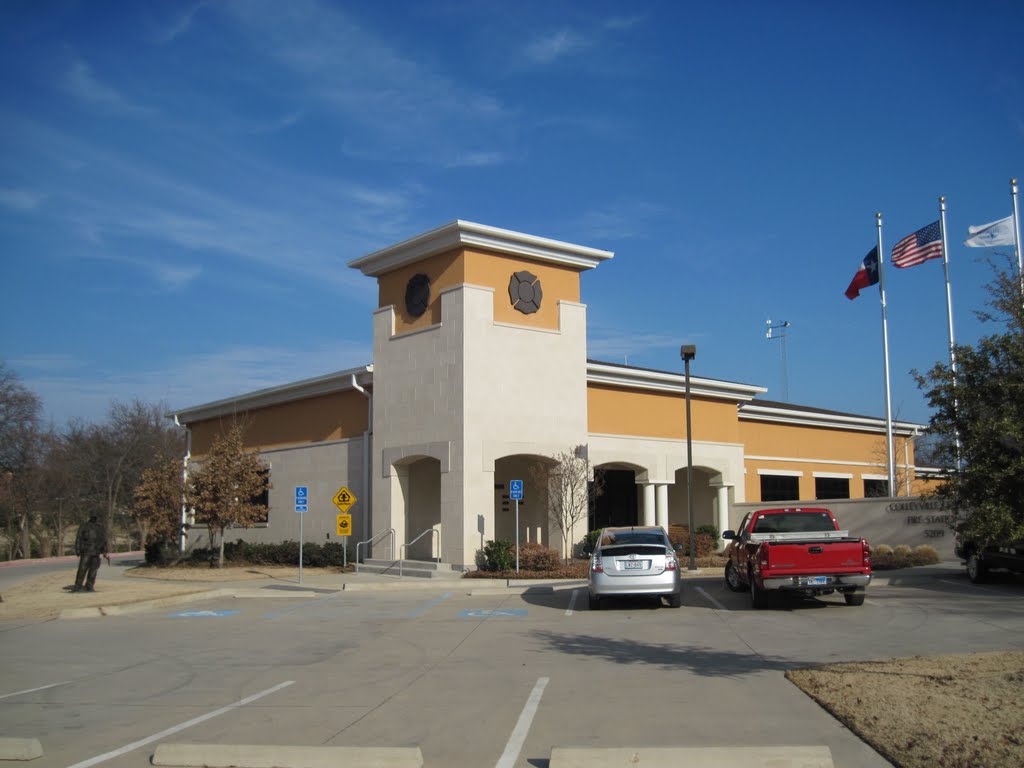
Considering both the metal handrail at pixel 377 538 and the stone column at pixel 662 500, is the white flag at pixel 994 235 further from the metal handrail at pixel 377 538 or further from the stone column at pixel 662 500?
the metal handrail at pixel 377 538

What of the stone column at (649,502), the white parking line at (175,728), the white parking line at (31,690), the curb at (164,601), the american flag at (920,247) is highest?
the american flag at (920,247)

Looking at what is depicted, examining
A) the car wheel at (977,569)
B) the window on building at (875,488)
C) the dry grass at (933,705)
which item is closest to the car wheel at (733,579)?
the car wheel at (977,569)

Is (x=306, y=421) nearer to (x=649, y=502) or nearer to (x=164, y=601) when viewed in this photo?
(x=649, y=502)

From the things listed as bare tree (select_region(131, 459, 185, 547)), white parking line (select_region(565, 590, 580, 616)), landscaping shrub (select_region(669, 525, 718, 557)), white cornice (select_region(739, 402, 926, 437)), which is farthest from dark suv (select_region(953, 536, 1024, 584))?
bare tree (select_region(131, 459, 185, 547))

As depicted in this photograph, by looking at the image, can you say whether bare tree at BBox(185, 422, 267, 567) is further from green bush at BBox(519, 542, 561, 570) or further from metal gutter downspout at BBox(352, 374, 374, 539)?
green bush at BBox(519, 542, 561, 570)

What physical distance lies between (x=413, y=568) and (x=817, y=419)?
2220cm

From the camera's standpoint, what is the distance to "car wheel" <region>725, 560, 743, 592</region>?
20172 millimetres

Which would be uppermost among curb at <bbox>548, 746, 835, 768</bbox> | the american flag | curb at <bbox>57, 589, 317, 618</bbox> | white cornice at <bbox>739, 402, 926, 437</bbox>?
the american flag

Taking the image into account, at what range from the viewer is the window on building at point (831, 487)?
42656 millimetres

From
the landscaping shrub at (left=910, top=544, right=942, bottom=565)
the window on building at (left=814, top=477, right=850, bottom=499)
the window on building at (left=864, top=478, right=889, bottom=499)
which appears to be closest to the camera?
the landscaping shrub at (left=910, top=544, right=942, bottom=565)

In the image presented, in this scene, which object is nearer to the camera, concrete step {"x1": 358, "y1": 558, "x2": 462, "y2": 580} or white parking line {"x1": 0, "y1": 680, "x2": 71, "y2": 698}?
white parking line {"x1": 0, "y1": 680, "x2": 71, "y2": 698}

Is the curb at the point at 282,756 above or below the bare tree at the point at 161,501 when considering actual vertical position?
below

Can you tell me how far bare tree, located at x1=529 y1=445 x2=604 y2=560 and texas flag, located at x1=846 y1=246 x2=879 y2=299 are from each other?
12.6 metres

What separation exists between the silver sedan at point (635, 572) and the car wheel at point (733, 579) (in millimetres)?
2943
